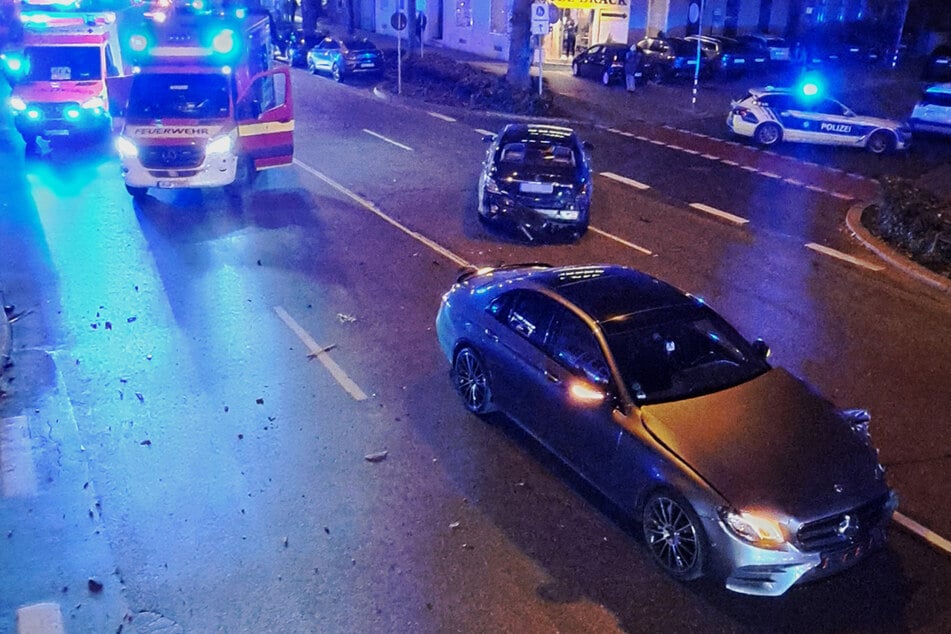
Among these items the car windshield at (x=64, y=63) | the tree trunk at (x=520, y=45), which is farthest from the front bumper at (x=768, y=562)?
the tree trunk at (x=520, y=45)

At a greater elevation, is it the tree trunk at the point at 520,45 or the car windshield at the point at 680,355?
the tree trunk at the point at 520,45

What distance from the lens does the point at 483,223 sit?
14164mm

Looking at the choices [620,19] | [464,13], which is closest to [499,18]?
[464,13]

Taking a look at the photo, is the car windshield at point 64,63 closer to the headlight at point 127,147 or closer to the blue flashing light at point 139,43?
the blue flashing light at point 139,43

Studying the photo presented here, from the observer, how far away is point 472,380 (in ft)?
26.2

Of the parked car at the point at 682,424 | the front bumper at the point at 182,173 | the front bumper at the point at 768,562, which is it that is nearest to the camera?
the front bumper at the point at 768,562

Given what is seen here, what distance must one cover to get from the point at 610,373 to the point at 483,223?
8.07 metres

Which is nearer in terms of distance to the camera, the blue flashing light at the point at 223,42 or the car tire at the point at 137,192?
the car tire at the point at 137,192

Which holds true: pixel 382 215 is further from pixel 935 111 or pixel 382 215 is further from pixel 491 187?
pixel 935 111

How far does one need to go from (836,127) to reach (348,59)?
1960 centimetres

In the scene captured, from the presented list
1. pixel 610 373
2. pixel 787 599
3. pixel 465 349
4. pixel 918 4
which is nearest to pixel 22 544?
pixel 465 349

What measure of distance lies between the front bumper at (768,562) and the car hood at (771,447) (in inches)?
9.4

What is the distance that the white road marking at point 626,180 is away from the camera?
17.6m

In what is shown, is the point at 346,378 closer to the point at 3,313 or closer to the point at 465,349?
the point at 465,349
